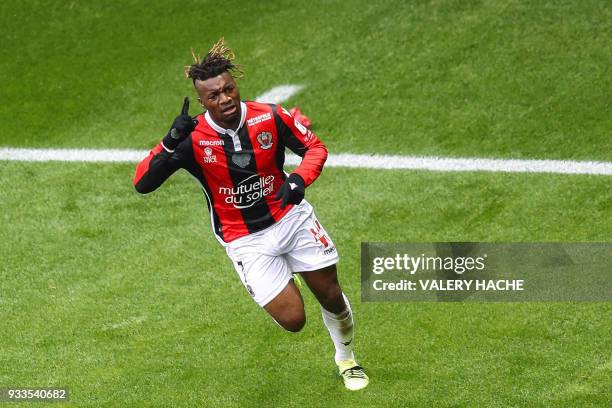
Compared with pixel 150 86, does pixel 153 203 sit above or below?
below

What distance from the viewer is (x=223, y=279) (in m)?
10.5

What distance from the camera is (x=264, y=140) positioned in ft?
27.1

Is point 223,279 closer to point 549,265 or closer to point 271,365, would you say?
point 271,365

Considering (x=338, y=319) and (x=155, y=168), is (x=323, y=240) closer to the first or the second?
(x=338, y=319)

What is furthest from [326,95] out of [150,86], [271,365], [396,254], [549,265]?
[271,365]

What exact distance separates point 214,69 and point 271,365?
8.21 feet

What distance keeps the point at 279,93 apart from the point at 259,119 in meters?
5.48

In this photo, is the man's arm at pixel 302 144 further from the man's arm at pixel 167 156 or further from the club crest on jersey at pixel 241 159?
the man's arm at pixel 167 156

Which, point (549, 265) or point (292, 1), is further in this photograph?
point (292, 1)

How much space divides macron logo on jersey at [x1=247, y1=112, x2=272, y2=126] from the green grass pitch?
206 cm

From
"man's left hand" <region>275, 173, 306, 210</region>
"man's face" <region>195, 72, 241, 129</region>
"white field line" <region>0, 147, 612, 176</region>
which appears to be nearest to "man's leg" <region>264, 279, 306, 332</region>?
"man's left hand" <region>275, 173, 306, 210</region>

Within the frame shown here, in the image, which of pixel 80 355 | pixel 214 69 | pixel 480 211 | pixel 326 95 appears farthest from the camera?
pixel 326 95

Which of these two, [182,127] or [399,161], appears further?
[399,161]

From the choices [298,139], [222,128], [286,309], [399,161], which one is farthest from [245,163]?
[399,161]
